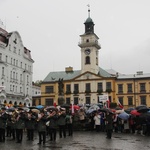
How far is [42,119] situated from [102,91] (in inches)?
1973

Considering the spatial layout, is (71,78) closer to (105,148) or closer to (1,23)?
(1,23)

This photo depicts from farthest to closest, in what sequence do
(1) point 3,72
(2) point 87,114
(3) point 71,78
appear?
(3) point 71,78 → (1) point 3,72 → (2) point 87,114

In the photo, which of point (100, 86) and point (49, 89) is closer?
point (100, 86)

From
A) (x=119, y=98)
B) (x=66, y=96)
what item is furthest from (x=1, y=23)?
(x=119, y=98)

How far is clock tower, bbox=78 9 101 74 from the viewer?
66750mm

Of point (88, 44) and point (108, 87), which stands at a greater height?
point (88, 44)

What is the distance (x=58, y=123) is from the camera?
683 inches

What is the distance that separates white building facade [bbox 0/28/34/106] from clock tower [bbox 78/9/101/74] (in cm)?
1289

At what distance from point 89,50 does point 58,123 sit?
51205mm

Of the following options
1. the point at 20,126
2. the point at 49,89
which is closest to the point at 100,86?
the point at 49,89

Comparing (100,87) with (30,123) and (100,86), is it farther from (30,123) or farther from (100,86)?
(30,123)

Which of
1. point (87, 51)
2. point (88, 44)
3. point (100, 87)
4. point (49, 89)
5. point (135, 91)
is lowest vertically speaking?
point (135, 91)

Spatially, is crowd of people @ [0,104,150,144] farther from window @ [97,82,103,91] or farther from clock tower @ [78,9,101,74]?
clock tower @ [78,9,101,74]

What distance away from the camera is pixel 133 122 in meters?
21.2
